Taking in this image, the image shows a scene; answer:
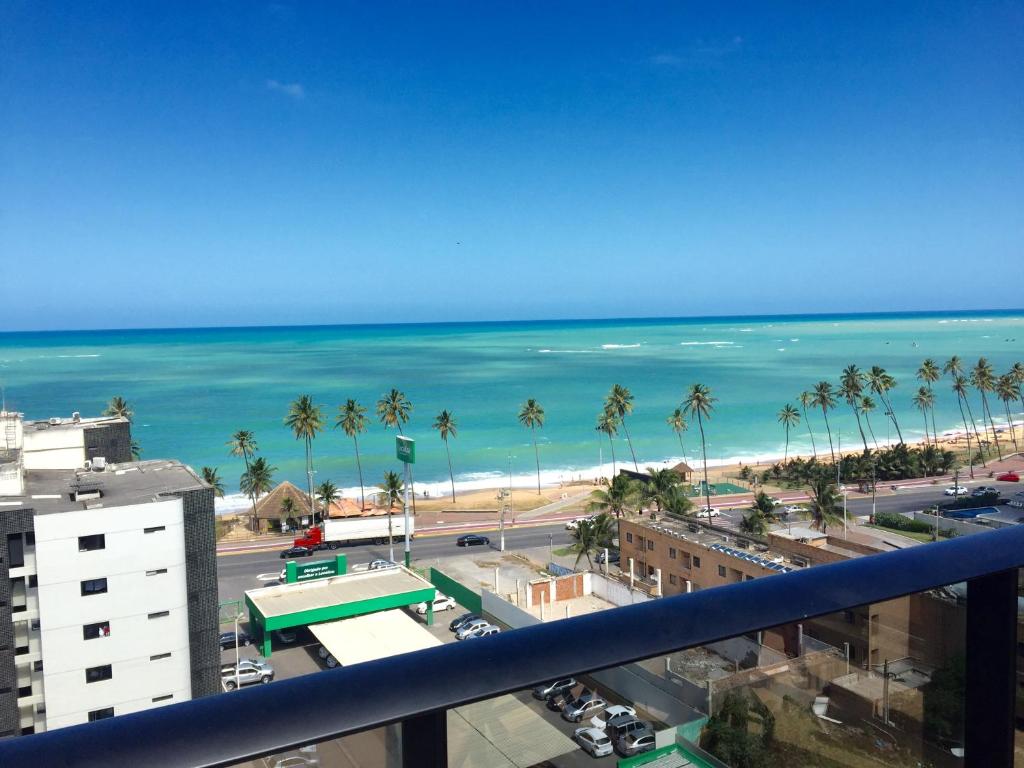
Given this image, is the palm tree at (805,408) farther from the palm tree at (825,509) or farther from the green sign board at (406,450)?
the green sign board at (406,450)

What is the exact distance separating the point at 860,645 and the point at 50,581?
55.8 feet

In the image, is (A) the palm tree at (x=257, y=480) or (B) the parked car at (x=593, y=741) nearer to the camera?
(B) the parked car at (x=593, y=741)

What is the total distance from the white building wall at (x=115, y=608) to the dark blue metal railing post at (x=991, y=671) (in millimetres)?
16634

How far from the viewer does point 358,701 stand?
33.1 inches

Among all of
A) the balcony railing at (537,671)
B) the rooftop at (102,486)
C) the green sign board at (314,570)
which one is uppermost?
the balcony railing at (537,671)

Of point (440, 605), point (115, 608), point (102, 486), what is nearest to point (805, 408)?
point (440, 605)

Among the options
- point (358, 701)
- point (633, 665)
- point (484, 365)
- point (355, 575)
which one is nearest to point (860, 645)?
point (633, 665)

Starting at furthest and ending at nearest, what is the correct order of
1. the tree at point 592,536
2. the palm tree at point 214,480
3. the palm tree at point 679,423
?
the palm tree at point 679,423 → the palm tree at point 214,480 → the tree at point 592,536

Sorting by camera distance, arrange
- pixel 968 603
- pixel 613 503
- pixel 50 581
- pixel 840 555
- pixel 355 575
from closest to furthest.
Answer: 1. pixel 968 603
2. pixel 50 581
3. pixel 840 555
4. pixel 355 575
5. pixel 613 503

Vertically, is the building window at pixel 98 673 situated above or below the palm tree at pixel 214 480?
above

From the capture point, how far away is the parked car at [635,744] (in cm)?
110

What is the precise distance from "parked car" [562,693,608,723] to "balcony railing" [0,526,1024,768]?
121mm

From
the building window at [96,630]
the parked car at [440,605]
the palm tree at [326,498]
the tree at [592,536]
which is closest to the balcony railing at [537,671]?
the building window at [96,630]

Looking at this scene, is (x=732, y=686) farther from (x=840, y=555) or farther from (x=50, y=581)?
(x=840, y=555)
